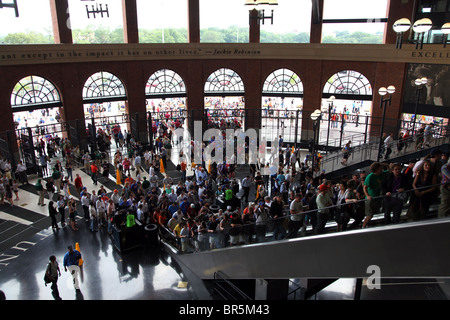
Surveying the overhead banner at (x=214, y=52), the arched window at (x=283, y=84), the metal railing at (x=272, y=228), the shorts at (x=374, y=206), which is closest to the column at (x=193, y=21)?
the overhead banner at (x=214, y=52)

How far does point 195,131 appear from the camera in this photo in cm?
2580

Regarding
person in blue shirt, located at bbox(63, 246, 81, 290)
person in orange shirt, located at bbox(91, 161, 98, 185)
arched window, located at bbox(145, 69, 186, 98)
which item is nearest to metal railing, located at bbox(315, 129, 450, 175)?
person in orange shirt, located at bbox(91, 161, 98, 185)

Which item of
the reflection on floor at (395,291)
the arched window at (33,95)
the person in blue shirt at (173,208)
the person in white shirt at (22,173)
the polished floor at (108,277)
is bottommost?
the reflection on floor at (395,291)

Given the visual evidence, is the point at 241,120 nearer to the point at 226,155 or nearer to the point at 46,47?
the point at 226,155

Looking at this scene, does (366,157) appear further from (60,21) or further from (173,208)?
(60,21)

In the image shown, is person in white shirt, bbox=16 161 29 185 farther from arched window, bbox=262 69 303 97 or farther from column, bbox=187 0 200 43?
arched window, bbox=262 69 303 97

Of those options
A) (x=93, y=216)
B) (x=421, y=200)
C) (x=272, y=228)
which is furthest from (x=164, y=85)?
(x=421, y=200)

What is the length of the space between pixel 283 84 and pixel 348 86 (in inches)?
175

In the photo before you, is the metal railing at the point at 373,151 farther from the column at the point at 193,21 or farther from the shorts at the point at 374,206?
the column at the point at 193,21

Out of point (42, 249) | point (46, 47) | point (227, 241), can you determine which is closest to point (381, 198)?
point (227, 241)

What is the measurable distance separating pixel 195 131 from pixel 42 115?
1837 centimetres

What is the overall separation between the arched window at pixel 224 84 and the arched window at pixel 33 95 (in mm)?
10309

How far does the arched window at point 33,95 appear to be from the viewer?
21.8 meters

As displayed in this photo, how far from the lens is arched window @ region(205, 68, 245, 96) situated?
2656 centimetres
